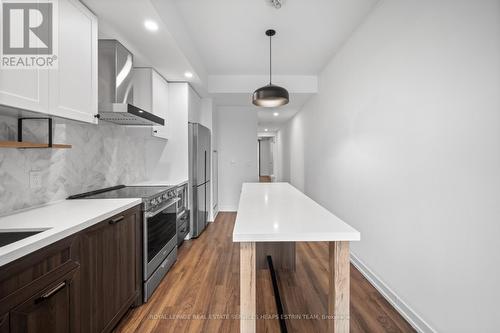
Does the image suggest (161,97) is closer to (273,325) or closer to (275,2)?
(275,2)

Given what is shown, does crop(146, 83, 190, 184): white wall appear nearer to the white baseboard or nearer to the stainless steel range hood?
the stainless steel range hood

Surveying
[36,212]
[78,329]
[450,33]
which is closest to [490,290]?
[450,33]

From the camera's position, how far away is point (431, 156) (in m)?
1.56

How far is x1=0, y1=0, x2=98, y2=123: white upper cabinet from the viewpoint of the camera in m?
1.19

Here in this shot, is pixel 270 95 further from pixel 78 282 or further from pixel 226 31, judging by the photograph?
pixel 78 282

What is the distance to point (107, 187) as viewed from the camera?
94.7 inches

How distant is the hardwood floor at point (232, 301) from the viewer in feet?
5.55

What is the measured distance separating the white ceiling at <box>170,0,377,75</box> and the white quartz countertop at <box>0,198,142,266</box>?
2.10 m

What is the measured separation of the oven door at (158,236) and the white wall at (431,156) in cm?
220

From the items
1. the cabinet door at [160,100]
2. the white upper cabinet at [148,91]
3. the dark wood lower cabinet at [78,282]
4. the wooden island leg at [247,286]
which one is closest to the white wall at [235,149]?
the cabinet door at [160,100]

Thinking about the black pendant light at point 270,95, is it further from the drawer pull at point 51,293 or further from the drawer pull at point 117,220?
the drawer pull at point 51,293

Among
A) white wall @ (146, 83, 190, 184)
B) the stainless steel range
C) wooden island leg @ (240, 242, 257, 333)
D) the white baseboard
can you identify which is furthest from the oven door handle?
the white baseboard

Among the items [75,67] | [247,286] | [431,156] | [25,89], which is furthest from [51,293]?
[431,156]

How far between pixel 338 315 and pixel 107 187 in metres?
2.44
